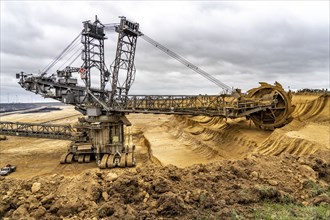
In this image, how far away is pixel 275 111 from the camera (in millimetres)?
20141

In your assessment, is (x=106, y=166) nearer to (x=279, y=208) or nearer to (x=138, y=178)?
(x=138, y=178)

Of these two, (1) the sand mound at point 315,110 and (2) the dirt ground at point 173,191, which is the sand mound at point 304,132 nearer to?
(1) the sand mound at point 315,110

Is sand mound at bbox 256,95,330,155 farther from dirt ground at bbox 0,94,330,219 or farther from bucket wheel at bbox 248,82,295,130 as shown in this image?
dirt ground at bbox 0,94,330,219

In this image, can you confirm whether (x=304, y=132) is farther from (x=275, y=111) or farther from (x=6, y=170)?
(x=6, y=170)

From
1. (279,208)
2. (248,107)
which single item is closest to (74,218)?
(279,208)

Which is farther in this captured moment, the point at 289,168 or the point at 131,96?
the point at 131,96

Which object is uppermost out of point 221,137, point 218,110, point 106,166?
point 218,110

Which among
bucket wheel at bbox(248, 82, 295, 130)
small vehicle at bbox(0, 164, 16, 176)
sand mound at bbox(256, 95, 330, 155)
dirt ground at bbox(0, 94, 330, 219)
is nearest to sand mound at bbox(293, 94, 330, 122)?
sand mound at bbox(256, 95, 330, 155)

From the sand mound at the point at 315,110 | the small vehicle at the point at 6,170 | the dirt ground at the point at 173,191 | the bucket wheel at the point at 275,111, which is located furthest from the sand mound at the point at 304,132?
the small vehicle at the point at 6,170

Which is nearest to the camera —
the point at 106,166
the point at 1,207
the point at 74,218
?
the point at 74,218

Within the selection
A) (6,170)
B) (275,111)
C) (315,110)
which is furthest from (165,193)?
(315,110)

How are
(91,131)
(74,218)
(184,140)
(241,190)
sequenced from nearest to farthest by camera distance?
1. (74,218)
2. (241,190)
3. (91,131)
4. (184,140)

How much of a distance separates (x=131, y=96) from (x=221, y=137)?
9.20 m

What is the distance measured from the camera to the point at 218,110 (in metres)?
19.8
